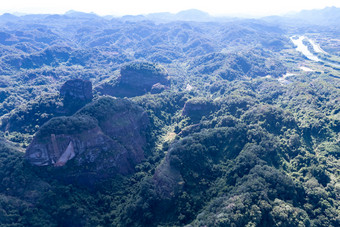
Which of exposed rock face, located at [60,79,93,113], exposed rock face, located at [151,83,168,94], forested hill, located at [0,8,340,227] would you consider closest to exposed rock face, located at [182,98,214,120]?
forested hill, located at [0,8,340,227]

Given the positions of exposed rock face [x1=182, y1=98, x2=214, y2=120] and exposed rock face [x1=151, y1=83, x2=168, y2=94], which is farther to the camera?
exposed rock face [x1=151, y1=83, x2=168, y2=94]

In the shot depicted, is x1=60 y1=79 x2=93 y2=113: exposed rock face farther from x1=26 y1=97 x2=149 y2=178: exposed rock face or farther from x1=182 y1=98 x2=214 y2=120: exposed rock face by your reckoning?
x1=182 y1=98 x2=214 y2=120: exposed rock face

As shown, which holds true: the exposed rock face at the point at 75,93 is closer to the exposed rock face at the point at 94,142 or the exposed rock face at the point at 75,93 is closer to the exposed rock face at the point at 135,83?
the exposed rock face at the point at 94,142

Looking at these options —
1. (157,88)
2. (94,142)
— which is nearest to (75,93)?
(94,142)

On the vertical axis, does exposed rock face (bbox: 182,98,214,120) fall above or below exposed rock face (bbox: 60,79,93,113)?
below

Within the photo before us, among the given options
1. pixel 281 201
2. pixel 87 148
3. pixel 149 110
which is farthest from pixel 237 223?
pixel 149 110

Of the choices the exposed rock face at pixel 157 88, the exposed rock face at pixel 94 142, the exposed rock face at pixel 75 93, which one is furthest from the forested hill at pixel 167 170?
the exposed rock face at pixel 157 88

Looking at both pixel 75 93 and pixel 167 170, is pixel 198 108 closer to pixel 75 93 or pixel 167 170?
pixel 167 170
